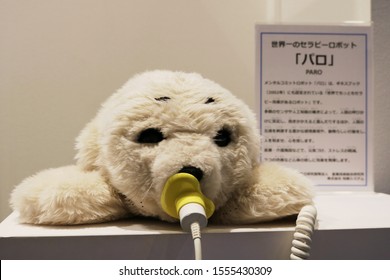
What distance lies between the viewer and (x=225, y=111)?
1.90ft

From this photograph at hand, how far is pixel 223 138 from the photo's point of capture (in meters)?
0.57

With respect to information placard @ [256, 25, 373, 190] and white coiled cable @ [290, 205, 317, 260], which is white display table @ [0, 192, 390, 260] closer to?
white coiled cable @ [290, 205, 317, 260]

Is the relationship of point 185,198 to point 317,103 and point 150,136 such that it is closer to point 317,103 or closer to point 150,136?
point 150,136

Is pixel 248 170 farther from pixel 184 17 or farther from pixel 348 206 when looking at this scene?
pixel 184 17

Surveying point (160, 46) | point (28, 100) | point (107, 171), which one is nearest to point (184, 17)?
point (160, 46)

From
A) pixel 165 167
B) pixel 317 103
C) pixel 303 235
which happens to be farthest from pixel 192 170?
pixel 317 103

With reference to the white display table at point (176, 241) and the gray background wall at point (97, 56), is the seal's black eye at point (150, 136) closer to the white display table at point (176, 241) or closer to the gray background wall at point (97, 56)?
the white display table at point (176, 241)

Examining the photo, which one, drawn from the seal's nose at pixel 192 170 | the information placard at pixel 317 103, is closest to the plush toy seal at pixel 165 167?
the seal's nose at pixel 192 170

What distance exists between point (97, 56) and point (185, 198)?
0.57m

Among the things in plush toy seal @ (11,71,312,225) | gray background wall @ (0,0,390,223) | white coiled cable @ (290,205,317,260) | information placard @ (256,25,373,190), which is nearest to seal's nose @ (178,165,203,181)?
plush toy seal @ (11,71,312,225)

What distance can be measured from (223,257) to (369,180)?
493mm

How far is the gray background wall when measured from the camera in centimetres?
93
